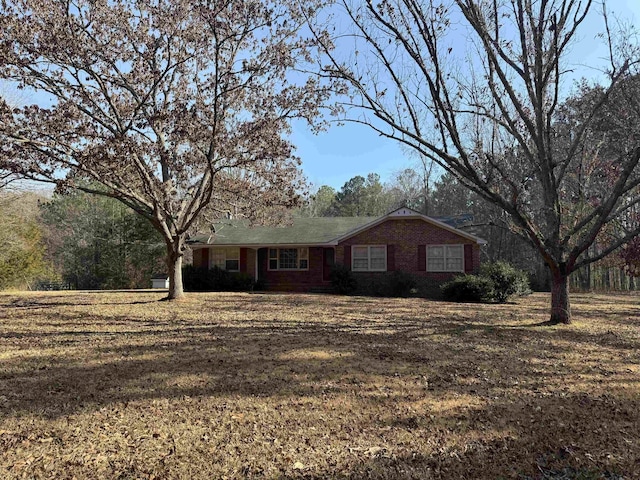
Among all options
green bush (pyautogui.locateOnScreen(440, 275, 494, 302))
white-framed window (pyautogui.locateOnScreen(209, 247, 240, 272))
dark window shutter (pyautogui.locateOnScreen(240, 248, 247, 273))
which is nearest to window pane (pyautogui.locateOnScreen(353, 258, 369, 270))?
green bush (pyautogui.locateOnScreen(440, 275, 494, 302))

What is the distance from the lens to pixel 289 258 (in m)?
22.0

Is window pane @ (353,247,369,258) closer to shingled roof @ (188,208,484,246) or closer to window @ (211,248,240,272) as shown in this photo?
shingled roof @ (188,208,484,246)

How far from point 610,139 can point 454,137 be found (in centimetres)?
1265

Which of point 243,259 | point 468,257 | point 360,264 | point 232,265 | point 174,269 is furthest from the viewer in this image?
point 232,265

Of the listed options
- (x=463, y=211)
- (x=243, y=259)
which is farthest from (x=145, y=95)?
(x=463, y=211)

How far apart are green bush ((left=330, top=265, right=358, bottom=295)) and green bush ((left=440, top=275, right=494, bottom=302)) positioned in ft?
13.6

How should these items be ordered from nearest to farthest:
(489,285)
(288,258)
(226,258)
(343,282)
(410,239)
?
(489,285) < (343,282) < (410,239) < (288,258) < (226,258)

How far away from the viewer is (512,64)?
9391mm

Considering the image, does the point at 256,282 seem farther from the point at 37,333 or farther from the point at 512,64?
the point at 512,64

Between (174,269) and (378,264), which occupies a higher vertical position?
(378,264)

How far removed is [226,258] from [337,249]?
594 cm

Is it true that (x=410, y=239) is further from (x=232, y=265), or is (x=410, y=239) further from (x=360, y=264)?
(x=232, y=265)

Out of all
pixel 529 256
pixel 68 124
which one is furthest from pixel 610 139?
pixel 68 124

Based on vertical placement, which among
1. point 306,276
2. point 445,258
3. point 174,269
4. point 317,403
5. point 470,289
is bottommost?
point 317,403
